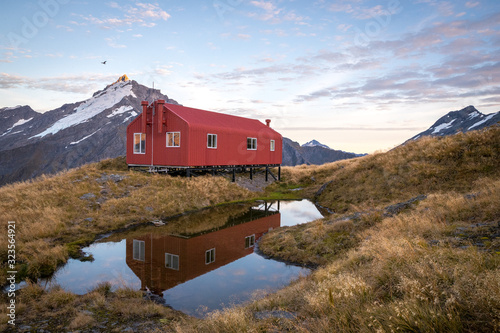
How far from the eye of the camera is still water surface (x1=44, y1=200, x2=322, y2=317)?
28.4 ft

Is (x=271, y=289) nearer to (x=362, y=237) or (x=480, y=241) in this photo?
(x=362, y=237)

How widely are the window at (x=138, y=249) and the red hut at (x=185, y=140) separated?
11839 millimetres

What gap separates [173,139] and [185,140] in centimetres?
Result: 148

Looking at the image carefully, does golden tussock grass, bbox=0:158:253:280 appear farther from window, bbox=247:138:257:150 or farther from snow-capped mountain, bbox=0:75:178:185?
snow-capped mountain, bbox=0:75:178:185

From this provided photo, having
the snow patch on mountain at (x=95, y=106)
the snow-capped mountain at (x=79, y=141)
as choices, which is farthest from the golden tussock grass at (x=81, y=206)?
the snow patch on mountain at (x=95, y=106)

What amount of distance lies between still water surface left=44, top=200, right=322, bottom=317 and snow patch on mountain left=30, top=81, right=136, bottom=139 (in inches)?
6498

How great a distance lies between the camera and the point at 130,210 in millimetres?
16906

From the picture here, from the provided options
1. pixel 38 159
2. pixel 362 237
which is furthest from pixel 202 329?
pixel 38 159

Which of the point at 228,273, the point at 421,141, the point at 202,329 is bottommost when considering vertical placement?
the point at 228,273

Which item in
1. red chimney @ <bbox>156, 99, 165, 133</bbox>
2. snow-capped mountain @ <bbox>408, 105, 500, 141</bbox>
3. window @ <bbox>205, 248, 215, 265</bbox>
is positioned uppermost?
snow-capped mountain @ <bbox>408, 105, 500, 141</bbox>

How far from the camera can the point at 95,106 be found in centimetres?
17162

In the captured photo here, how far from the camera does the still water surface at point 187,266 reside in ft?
28.4

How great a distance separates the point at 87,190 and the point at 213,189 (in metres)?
8.98

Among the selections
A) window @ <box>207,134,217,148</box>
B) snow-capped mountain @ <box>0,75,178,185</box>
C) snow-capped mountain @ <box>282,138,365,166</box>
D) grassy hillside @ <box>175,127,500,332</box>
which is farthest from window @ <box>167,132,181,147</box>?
snow-capped mountain @ <box>282,138,365,166</box>
